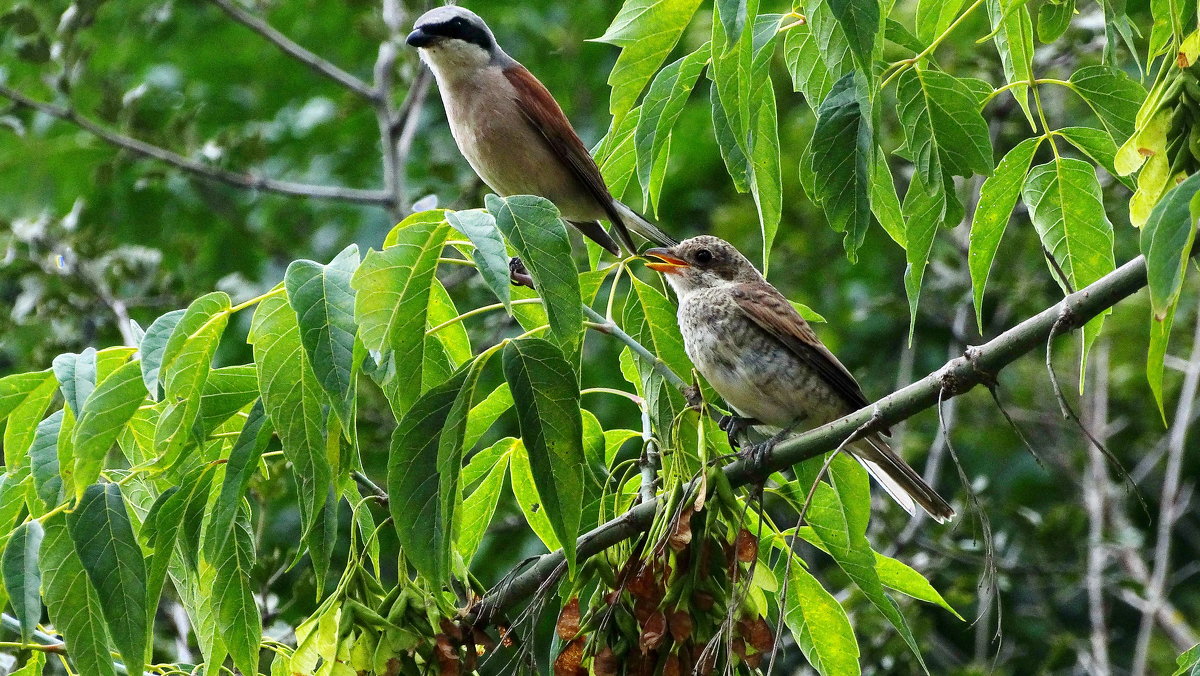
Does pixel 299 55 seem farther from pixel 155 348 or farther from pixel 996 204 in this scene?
pixel 996 204

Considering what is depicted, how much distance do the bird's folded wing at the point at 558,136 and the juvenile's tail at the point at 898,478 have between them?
58.1 inches

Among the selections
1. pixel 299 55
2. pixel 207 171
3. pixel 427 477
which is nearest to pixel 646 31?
pixel 427 477

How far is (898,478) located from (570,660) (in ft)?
6.21

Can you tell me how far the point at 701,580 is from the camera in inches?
96.0

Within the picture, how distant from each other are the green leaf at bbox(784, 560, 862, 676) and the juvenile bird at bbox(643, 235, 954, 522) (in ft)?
3.40

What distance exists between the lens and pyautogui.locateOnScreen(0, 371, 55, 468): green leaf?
2918 mm

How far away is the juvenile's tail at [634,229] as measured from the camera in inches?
197

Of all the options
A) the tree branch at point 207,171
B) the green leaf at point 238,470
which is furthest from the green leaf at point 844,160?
the tree branch at point 207,171

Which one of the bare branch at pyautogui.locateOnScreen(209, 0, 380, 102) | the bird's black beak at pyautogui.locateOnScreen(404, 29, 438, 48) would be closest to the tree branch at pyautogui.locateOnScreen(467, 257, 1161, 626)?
the bird's black beak at pyautogui.locateOnScreen(404, 29, 438, 48)

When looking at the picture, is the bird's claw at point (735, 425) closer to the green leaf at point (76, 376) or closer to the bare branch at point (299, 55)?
the green leaf at point (76, 376)

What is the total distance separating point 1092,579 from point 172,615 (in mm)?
5222

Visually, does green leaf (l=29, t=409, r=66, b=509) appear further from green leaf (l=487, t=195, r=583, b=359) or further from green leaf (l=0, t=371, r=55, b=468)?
green leaf (l=487, t=195, r=583, b=359)

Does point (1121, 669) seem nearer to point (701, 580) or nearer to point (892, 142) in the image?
point (892, 142)

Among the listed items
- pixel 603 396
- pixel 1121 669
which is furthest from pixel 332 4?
pixel 1121 669
